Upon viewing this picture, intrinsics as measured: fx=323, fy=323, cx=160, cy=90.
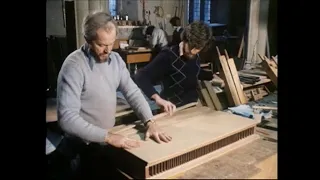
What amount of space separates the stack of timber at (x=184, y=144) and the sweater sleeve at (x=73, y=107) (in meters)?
0.10

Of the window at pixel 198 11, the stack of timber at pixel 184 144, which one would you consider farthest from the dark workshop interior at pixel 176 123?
the window at pixel 198 11

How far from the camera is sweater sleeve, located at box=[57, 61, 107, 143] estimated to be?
3.29 feet

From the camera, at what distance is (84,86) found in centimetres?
104

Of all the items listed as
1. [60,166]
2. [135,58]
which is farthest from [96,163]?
[135,58]

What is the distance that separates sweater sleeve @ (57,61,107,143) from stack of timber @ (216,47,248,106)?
2.94 ft

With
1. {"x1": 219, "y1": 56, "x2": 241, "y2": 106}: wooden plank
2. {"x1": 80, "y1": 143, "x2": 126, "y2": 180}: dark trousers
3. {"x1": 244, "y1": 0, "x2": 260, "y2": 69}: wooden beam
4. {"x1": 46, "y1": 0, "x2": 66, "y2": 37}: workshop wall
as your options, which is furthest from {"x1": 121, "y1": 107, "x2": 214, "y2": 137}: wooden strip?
{"x1": 244, "y1": 0, "x2": 260, "y2": 69}: wooden beam

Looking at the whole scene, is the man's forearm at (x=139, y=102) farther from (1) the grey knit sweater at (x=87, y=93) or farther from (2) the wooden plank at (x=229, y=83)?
(2) the wooden plank at (x=229, y=83)

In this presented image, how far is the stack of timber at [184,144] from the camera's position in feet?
3.14

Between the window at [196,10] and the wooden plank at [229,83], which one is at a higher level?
the window at [196,10]

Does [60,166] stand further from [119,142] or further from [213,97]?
[213,97]

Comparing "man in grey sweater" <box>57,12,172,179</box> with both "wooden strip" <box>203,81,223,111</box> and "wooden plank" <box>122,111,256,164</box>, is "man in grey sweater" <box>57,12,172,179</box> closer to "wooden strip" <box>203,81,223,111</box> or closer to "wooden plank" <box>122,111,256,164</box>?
"wooden plank" <box>122,111,256,164</box>
